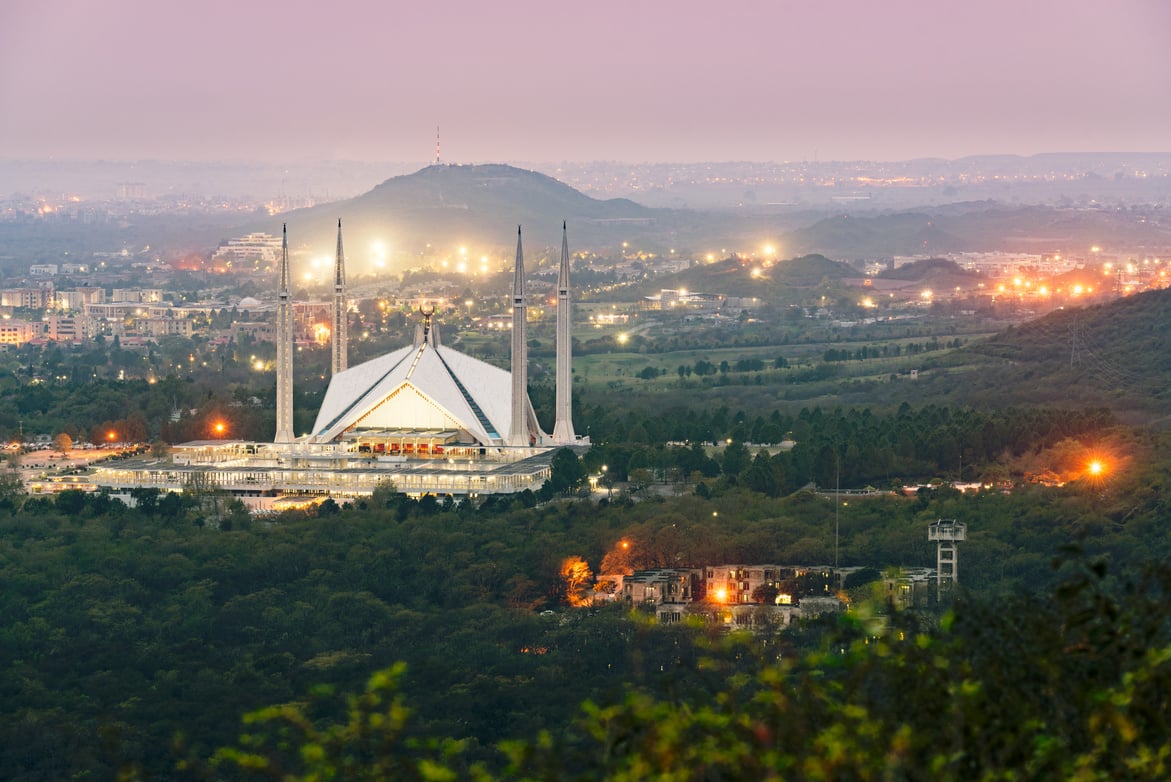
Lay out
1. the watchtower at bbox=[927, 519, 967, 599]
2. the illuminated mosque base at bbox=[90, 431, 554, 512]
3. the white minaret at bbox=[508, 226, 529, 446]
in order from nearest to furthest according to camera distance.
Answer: the watchtower at bbox=[927, 519, 967, 599] < the illuminated mosque base at bbox=[90, 431, 554, 512] < the white minaret at bbox=[508, 226, 529, 446]

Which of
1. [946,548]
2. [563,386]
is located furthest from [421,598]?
[563,386]

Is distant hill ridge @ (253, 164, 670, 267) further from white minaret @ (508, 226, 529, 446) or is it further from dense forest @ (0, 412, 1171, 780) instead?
dense forest @ (0, 412, 1171, 780)

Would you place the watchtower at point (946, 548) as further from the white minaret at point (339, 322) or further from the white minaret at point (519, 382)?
the white minaret at point (339, 322)

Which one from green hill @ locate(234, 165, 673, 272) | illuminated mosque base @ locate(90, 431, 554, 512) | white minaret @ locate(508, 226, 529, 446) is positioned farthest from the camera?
green hill @ locate(234, 165, 673, 272)

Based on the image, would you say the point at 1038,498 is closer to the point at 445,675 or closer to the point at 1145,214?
the point at 445,675

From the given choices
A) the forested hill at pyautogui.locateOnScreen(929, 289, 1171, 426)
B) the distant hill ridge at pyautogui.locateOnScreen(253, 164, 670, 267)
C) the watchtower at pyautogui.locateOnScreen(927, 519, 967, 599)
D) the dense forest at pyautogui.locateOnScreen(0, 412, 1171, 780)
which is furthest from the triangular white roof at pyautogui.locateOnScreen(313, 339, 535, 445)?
the distant hill ridge at pyautogui.locateOnScreen(253, 164, 670, 267)

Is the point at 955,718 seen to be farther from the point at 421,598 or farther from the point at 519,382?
the point at 519,382
